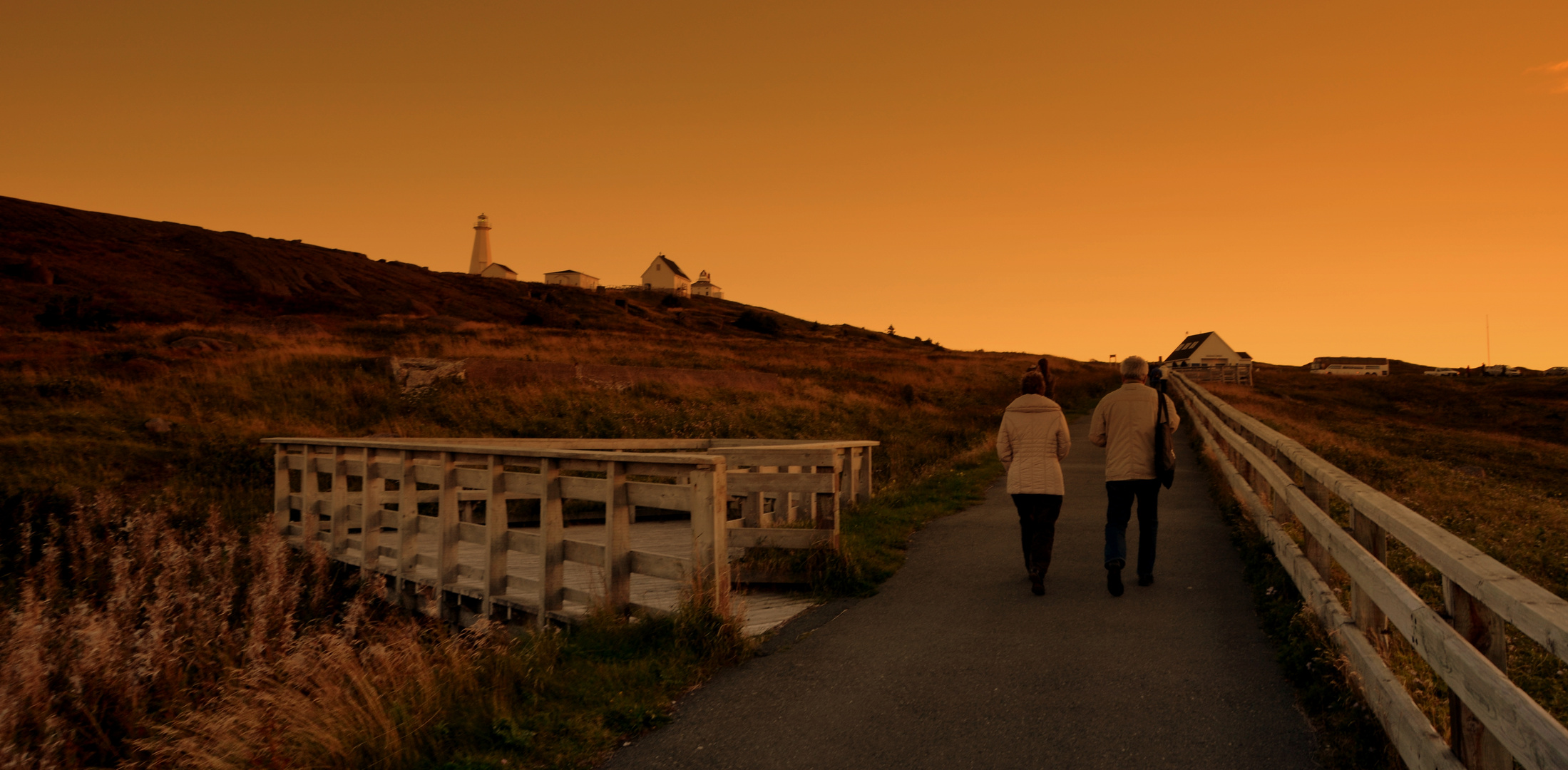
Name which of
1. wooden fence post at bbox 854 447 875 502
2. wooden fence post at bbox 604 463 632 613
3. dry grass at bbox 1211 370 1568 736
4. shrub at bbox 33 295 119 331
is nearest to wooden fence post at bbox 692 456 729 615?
wooden fence post at bbox 604 463 632 613

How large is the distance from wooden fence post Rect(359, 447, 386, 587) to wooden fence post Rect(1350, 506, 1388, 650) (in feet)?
31.9

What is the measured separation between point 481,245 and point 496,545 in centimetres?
12101

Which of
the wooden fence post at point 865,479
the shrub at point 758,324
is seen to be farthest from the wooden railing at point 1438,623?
the shrub at point 758,324

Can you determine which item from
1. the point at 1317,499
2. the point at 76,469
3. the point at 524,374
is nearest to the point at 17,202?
the point at 524,374

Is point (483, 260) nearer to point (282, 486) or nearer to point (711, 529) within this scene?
point (282, 486)

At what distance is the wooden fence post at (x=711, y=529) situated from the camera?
655cm

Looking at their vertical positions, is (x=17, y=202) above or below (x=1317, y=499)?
above

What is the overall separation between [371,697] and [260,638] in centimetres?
373

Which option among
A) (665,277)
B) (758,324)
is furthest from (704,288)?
(758,324)

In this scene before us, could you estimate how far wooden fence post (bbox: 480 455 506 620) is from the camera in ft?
26.8

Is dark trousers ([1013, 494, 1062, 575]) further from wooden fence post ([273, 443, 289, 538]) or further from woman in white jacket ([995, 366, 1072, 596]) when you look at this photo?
wooden fence post ([273, 443, 289, 538])

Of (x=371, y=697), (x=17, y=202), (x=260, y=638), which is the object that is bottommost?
(x=260, y=638)

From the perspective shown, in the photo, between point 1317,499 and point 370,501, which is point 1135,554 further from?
point 370,501

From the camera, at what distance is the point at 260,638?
783 cm
